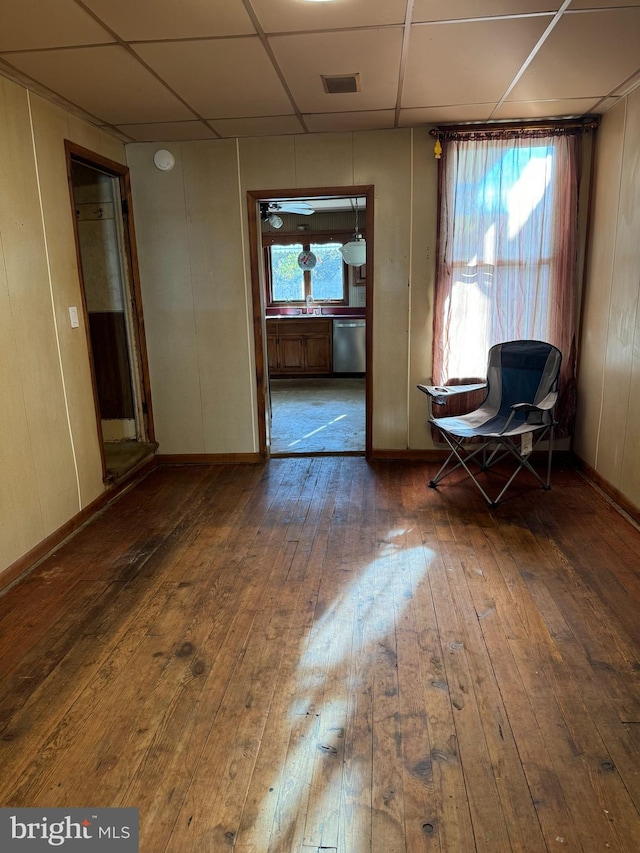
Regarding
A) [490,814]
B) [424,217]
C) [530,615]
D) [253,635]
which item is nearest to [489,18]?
[424,217]

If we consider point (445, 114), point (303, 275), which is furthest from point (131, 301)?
point (303, 275)

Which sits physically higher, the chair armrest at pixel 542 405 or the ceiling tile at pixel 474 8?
the ceiling tile at pixel 474 8

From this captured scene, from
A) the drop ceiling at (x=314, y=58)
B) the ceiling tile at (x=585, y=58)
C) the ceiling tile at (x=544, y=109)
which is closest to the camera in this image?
the drop ceiling at (x=314, y=58)

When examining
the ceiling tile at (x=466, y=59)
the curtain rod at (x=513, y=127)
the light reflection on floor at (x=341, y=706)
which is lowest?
the light reflection on floor at (x=341, y=706)

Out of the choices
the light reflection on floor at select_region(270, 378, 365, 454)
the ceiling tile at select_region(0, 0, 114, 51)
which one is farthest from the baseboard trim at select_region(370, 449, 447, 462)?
the ceiling tile at select_region(0, 0, 114, 51)

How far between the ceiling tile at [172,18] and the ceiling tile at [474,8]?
28.8 inches

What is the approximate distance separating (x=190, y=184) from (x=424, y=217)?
5.87ft

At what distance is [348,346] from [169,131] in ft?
17.2

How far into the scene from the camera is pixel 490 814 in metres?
1.52

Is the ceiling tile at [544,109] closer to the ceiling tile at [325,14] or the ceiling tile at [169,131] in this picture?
the ceiling tile at [325,14]

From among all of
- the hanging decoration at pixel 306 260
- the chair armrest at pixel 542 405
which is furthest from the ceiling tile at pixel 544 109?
the hanging decoration at pixel 306 260

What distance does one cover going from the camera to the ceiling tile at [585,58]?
2465 mm

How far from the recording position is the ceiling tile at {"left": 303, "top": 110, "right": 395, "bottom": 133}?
12.2ft

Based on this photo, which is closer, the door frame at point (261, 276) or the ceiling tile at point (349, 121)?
the ceiling tile at point (349, 121)
